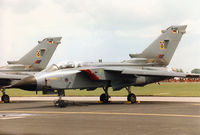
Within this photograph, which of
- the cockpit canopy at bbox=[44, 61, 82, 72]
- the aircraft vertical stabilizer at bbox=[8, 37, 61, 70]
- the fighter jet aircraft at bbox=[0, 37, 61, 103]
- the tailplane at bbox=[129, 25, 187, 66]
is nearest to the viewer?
the cockpit canopy at bbox=[44, 61, 82, 72]

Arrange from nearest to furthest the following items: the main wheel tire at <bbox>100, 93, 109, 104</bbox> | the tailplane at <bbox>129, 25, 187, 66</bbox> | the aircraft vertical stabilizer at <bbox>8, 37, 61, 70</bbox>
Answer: the main wheel tire at <bbox>100, 93, 109, 104</bbox>
the tailplane at <bbox>129, 25, 187, 66</bbox>
the aircraft vertical stabilizer at <bbox>8, 37, 61, 70</bbox>

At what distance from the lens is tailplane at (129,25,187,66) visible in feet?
74.5

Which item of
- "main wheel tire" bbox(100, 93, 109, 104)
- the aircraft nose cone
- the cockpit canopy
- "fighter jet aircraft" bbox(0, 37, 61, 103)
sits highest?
"fighter jet aircraft" bbox(0, 37, 61, 103)

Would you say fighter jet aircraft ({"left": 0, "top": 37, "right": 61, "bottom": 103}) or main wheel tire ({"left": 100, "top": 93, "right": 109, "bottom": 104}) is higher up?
fighter jet aircraft ({"left": 0, "top": 37, "right": 61, "bottom": 103})

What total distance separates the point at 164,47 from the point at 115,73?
4329 mm

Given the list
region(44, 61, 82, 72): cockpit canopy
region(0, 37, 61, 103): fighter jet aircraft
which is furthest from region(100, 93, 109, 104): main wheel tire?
region(0, 37, 61, 103): fighter jet aircraft

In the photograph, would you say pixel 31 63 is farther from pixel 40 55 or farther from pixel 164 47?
pixel 164 47

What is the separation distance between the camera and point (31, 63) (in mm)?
26844

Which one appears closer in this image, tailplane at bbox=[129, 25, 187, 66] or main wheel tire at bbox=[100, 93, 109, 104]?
main wheel tire at bbox=[100, 93, 109, 104]

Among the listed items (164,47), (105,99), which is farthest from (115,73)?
(164,47)

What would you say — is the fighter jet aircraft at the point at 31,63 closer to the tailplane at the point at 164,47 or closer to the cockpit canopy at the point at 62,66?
the cockpit canopy at the point at 62,66

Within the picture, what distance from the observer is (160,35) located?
2311cm

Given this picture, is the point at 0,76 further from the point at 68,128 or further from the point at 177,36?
the point at 68,128

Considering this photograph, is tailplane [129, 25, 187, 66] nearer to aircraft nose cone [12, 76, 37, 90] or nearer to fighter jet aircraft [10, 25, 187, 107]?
fighter jet aircraft [10, 25, 187, 107]
